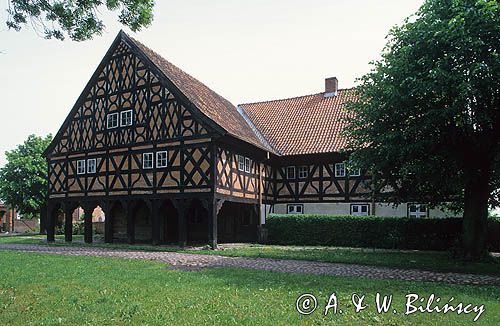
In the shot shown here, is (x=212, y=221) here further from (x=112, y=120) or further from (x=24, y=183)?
(x=24, y=183)

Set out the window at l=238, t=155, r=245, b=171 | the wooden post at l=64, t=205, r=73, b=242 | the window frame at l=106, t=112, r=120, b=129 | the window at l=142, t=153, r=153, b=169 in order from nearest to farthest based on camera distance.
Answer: the window at l=142, t=153, r=153, b=169, the window at l=238, t=155, r=245, b=171, the window frame at l=106, t=112, r=120, b=129, the wooden post at l=64, t=205, r=73, b=242

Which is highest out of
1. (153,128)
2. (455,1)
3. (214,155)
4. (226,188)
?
(455,1)

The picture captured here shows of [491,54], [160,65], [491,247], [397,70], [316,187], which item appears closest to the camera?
[491,54]

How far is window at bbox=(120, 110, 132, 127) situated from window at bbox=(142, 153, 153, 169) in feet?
7.48

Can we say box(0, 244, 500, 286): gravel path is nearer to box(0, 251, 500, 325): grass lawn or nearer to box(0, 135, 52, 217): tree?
box(0, 251, 500, 325): grass lawn

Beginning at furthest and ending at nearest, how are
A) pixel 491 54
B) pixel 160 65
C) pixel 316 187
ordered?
pixel 316 187
pixel 160 65
pixel 491 54

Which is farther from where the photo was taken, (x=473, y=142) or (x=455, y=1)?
(x=473, y=142)

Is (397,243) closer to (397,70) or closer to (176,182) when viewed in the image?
(397,70)

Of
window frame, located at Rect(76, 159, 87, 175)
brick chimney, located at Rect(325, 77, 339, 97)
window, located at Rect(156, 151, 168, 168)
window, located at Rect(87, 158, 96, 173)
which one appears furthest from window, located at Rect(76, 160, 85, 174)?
brick chimney, located at Rect(325, 77, 339, 97)

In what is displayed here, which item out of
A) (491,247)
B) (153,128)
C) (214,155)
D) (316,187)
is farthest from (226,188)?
(491,247)

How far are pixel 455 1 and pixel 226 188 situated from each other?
44.2ft

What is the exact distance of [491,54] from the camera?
14266 mm

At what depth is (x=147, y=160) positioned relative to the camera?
24.4 metres

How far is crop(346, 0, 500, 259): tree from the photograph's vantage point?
568 inches
